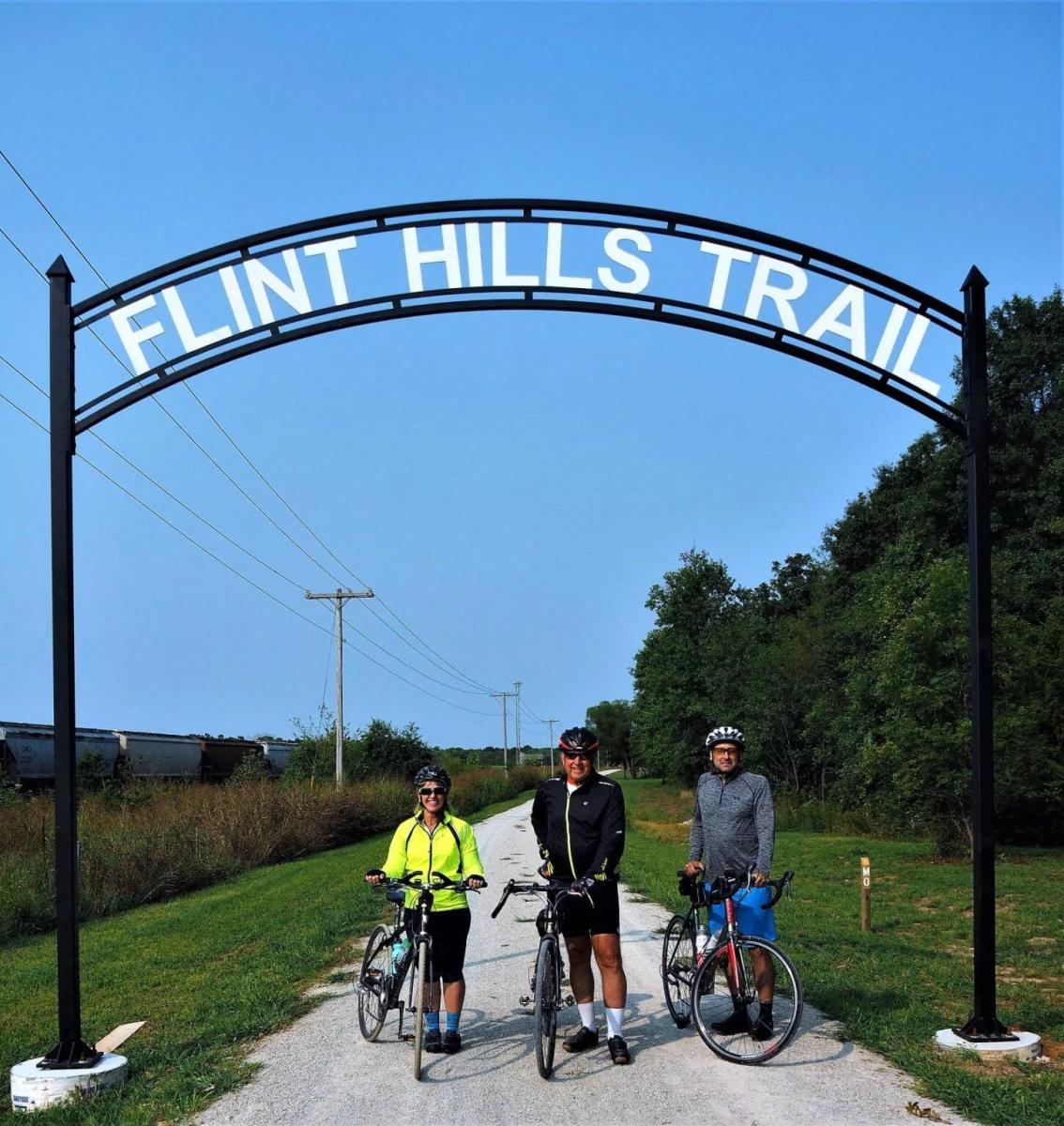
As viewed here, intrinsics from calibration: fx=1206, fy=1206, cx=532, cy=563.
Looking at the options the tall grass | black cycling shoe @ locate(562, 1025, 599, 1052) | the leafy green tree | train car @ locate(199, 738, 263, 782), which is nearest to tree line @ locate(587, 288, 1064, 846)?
the tall grass

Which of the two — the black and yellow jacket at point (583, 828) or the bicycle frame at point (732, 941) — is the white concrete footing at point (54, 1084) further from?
the bicycle frame at point (732, 941)

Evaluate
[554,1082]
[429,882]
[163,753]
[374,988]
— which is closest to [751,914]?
[554,1082]

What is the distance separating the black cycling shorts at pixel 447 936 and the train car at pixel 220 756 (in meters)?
42.4

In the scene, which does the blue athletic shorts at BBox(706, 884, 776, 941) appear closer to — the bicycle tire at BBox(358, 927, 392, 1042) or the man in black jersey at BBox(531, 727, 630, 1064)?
the man in black jersey at BBox(531, 727, 630, 1064)

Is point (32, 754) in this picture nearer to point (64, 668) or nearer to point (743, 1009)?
point (64, 668)

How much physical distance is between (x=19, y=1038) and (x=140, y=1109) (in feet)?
14.0

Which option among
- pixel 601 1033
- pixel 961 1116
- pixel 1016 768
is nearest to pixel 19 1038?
pixel 601 1033

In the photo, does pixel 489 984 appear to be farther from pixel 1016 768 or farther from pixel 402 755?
pixel 402 755

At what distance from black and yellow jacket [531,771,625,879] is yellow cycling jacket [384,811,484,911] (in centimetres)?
51

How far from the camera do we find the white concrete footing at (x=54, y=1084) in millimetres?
7293

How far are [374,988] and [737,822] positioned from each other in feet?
8.66

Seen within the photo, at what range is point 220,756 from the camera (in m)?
52.4

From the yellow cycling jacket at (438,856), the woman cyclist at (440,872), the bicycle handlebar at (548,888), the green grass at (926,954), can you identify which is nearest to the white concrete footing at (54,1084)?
the woman cyclist at (440,872)

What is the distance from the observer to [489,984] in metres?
10.4
